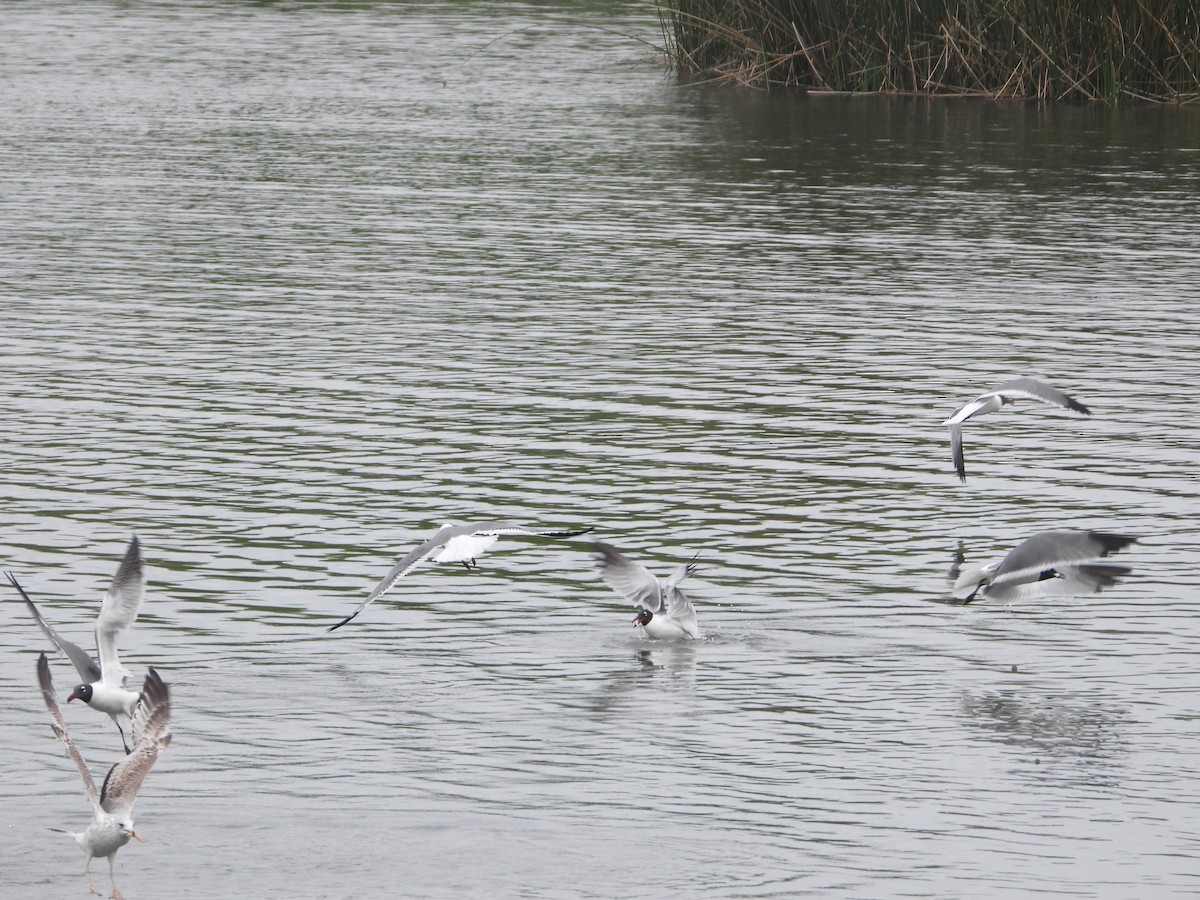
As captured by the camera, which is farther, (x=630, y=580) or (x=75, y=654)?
(x=630, y=580)

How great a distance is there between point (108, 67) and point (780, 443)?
33.6m

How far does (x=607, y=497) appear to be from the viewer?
16266mm

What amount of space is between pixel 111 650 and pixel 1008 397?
7.43m

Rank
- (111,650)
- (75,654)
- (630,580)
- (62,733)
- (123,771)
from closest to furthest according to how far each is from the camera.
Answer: (62,733), (123,771), (75,654), (111,650), (630,580)

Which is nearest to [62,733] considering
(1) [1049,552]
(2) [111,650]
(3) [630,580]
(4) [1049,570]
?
(2) [111,650]

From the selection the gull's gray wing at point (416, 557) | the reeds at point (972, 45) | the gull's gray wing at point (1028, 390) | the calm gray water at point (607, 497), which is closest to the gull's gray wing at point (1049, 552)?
the calm gray water at point (607, 497)

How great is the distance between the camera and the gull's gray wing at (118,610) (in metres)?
11.1

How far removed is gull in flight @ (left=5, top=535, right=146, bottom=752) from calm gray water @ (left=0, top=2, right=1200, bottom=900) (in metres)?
0.38

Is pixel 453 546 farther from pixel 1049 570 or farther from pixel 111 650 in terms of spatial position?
pixel 1049 570

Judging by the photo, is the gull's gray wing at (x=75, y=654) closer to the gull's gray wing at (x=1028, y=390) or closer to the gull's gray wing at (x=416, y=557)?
the gull's gray wing at (x=416, y=557)

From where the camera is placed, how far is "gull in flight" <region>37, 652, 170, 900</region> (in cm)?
884

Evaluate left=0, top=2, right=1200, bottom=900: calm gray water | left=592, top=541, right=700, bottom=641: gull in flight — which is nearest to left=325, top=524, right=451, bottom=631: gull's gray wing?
left=0, top=2, right=1200, bottom=900: calm gray water

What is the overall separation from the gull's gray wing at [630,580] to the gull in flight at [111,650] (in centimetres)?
259

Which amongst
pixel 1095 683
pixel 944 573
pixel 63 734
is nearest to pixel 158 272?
pixel 944 573
